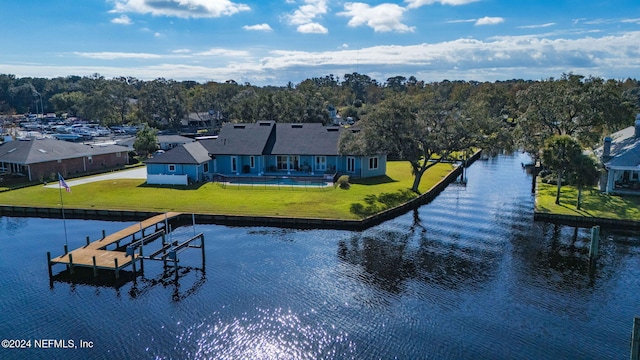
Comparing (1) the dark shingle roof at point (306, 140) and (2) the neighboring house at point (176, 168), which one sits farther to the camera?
(1) the dark shingle roof at point (306, 140)

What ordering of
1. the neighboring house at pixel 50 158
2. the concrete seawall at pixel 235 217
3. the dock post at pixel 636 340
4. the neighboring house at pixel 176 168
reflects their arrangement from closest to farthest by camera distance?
the dock post at pixel 636 340 < the concrete seawall at pixel 235 217 < the neighboring house at pixel 176 168 < the neighboring house at pixel 50 158

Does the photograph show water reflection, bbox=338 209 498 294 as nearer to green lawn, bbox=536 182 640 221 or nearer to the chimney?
green lawn, bbox=536 182 640 221

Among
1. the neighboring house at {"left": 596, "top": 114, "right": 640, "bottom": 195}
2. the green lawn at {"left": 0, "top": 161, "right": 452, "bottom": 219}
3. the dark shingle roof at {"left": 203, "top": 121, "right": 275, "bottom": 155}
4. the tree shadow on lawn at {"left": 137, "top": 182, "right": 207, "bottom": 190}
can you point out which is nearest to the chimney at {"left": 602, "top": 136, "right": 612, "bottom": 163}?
the neighboring house at {"left": 596, "top": 114, "right": 640, "bottom": 195}

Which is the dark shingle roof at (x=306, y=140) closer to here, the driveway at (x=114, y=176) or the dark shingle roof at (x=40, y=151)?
the driveway at (x=114, y=176)

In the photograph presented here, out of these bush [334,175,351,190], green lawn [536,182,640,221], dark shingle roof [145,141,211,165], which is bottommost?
green lawn [536,182,640,221]

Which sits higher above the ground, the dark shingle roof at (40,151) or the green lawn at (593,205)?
the dark shingle roof at (40,151)

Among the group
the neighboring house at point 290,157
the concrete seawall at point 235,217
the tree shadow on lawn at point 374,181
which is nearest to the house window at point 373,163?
the neighboring house at point 290,157

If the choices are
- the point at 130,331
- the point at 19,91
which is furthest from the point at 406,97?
the point at 19,91
